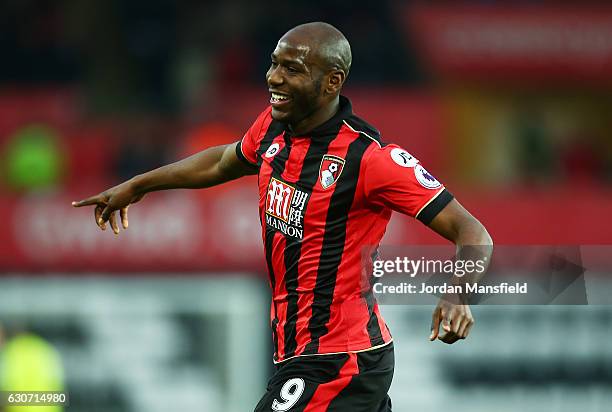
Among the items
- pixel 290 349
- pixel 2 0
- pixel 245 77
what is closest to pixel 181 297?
pixel 290 349

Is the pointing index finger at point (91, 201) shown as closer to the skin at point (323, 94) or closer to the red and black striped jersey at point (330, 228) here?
the red and black striped jersey at point (330, 228)

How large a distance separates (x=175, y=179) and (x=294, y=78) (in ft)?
3.11

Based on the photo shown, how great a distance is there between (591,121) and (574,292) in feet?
Result: 35.8

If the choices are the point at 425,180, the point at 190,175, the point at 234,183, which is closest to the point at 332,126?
the point at 425,180

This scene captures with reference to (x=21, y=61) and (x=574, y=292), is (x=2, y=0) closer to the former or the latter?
(x=21, y=61)

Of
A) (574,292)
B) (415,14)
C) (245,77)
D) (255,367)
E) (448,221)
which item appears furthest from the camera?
(415,14)

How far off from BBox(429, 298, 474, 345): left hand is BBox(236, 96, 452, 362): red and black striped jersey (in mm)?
411

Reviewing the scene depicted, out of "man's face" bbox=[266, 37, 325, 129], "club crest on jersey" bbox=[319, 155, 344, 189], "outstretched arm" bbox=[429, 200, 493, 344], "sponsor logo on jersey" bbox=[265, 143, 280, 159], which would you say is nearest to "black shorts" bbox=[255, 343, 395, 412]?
"outstretched arm" bbox=[429, 200, 493, 344]

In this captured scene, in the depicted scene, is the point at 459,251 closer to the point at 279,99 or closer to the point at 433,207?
the point at 433,207

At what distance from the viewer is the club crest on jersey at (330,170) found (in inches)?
186

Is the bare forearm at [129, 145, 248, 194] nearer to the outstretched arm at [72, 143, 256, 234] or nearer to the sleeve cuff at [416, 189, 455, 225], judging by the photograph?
the outstretched arm at [72, 143, 256, 234]

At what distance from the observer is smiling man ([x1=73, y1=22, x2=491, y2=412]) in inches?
184

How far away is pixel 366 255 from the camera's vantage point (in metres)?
4.82

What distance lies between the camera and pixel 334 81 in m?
4.82
